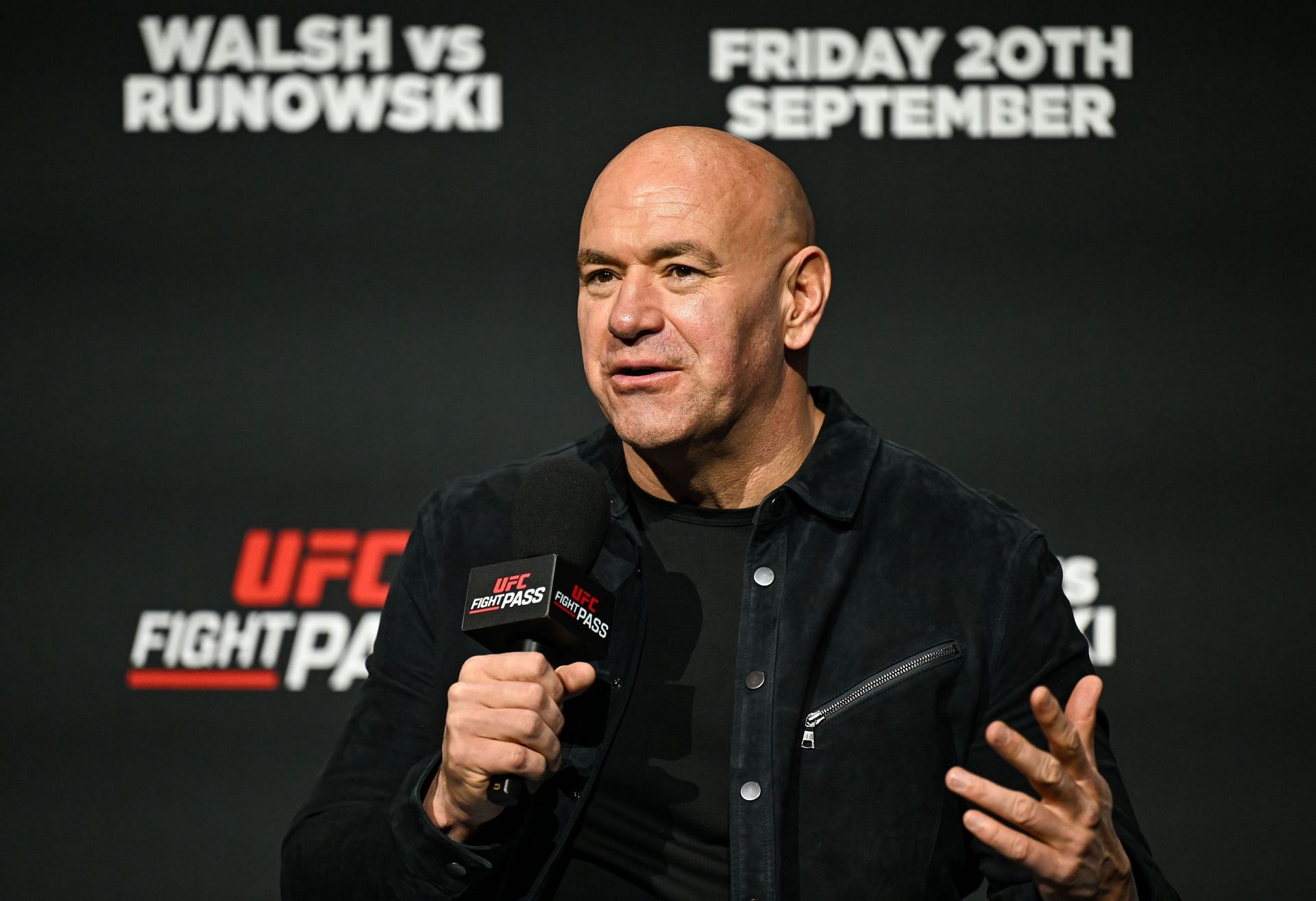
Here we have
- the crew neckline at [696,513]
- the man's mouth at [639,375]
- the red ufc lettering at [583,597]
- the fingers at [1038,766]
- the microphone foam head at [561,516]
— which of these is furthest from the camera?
the crew neckline at [696,513]

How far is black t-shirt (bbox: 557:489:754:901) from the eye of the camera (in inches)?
68.2

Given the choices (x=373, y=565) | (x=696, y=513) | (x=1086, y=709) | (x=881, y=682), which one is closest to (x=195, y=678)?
(x=373, y=565)

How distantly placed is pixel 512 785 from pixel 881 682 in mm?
589

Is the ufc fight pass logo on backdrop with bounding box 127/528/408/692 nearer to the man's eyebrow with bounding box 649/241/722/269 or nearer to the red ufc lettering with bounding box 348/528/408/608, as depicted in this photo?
the red ufc lettering with bounding box 348/528/408/608

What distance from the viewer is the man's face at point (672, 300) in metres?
1.79

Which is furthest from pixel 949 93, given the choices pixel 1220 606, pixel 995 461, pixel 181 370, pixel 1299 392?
pixel 181 370

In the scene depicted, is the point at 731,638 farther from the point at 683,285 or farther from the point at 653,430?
the point at 683,285

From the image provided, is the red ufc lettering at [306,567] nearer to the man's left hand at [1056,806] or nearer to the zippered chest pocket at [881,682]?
the zippered chest pocket at [881,682]

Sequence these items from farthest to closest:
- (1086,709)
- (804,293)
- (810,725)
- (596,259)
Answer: (804,293), (596,259), (810,725), (1086,709)

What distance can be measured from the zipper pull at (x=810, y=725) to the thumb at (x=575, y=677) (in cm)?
46

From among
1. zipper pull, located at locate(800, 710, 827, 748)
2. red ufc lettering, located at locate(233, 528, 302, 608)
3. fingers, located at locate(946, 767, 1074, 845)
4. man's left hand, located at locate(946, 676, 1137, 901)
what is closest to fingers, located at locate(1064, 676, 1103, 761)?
man's left hand, located at locate(946, 676, 1137, 901)

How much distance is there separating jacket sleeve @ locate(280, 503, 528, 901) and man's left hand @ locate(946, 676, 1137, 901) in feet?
1.87

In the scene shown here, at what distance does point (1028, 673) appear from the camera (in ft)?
5.86

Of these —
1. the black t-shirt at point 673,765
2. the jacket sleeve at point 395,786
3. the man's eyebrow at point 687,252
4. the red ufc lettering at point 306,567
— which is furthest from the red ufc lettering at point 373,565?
the man's eyebrow at point 687,252
